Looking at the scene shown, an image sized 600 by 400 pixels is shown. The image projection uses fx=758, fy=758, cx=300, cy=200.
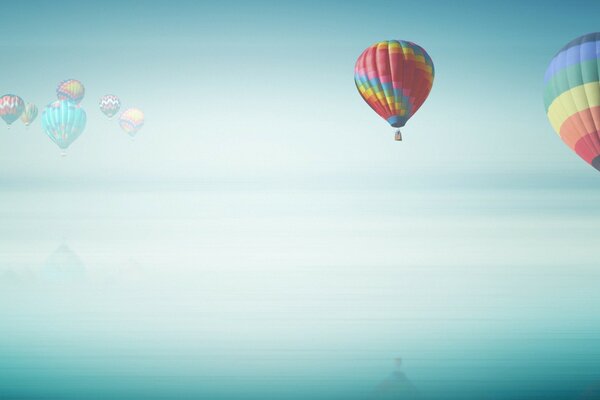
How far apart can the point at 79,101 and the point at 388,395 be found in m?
52.2

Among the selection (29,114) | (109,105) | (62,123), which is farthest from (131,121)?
(62,123)

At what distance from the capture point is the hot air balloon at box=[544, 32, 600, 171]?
20953mm

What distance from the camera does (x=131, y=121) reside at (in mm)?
60125

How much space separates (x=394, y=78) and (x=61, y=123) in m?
25.4

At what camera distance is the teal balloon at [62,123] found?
46844 millimetres

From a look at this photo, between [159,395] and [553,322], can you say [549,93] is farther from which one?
[159,395]

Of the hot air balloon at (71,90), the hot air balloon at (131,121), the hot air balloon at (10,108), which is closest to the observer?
the hot air balloon at (10,108)

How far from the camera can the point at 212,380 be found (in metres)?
11.3

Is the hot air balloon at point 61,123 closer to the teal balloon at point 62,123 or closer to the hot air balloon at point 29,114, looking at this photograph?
the teal balloon at point 62,123

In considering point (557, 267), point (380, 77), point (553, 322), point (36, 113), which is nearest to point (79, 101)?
point (36, 113)

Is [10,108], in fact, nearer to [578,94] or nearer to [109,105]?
[109,105]

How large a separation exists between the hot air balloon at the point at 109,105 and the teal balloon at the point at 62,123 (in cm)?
1106

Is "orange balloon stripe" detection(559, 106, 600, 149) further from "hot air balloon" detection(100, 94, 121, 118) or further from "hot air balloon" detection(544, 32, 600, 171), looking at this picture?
"hot air balloon" detection(100, 94, 121, 118)

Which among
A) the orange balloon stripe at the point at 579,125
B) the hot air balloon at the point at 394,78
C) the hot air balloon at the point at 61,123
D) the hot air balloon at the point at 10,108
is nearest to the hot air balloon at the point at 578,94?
the orange balloon stripe at the point at 579,125
